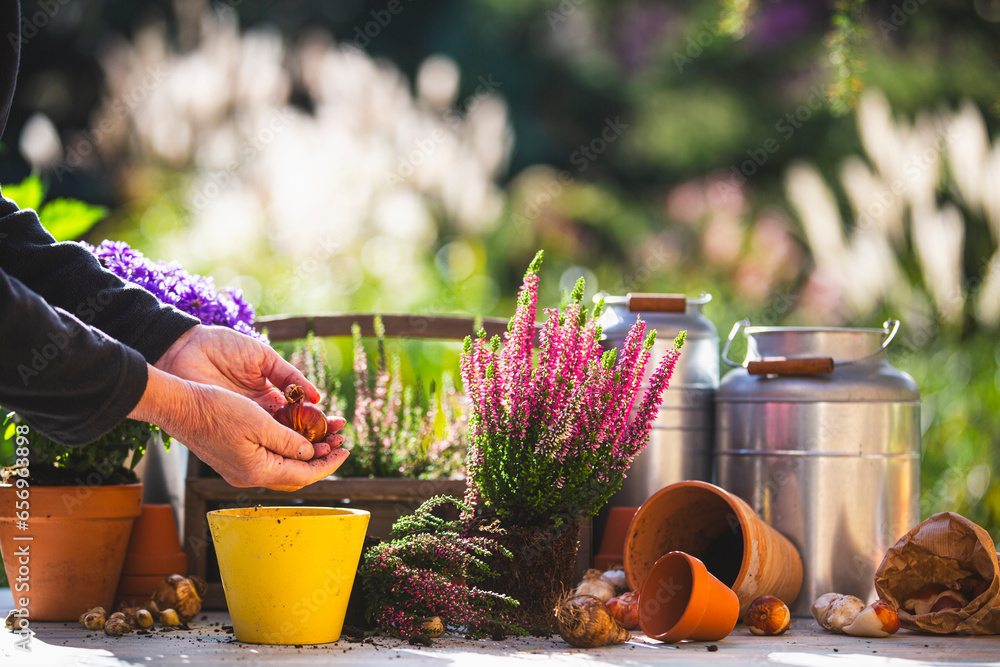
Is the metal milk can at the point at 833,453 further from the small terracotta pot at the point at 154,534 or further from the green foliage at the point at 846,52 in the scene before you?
the small terracotta pot at the point at 154,534

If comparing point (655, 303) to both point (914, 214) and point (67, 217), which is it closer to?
point (67, 217)

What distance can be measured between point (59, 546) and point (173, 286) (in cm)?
53

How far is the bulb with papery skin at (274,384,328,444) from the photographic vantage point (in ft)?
4.90

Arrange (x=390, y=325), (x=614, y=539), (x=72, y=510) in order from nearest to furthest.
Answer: (x=72, y=510) → (x=614, y=539) → (x=390, y=325)

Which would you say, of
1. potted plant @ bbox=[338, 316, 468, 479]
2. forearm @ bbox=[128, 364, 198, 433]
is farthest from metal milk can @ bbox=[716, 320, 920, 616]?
forearm @ bbox=[128, 364, 198, 433]

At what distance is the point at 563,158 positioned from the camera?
321 inches

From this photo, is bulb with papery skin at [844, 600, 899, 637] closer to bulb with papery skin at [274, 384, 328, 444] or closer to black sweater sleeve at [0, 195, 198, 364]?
bulb with papery skin at [274, 384, 328, 444]

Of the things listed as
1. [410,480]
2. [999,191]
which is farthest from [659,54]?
[410,480]

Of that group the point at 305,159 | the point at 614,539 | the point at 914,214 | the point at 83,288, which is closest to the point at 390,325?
the point at 614,539

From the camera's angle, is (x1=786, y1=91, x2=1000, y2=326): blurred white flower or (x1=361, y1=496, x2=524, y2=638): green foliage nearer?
(x1=361, y1=496, x2=524, y2=638): green foliage

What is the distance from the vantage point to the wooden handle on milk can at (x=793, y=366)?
6.27 feet

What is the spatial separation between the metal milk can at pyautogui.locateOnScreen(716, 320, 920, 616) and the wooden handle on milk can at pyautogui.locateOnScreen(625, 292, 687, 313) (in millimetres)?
240

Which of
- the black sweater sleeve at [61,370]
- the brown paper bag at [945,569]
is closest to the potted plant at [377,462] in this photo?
the black sweater sleeve at [61,370]

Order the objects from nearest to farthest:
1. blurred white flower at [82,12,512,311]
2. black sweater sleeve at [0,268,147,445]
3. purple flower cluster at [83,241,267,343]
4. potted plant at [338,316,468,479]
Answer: black sweater sleeve at [0,268,147,445]
purple flower cluster at [83,241,267,343]
potted plant at [338,316,468,479]
blurred white flower at [82,12,512,311]
